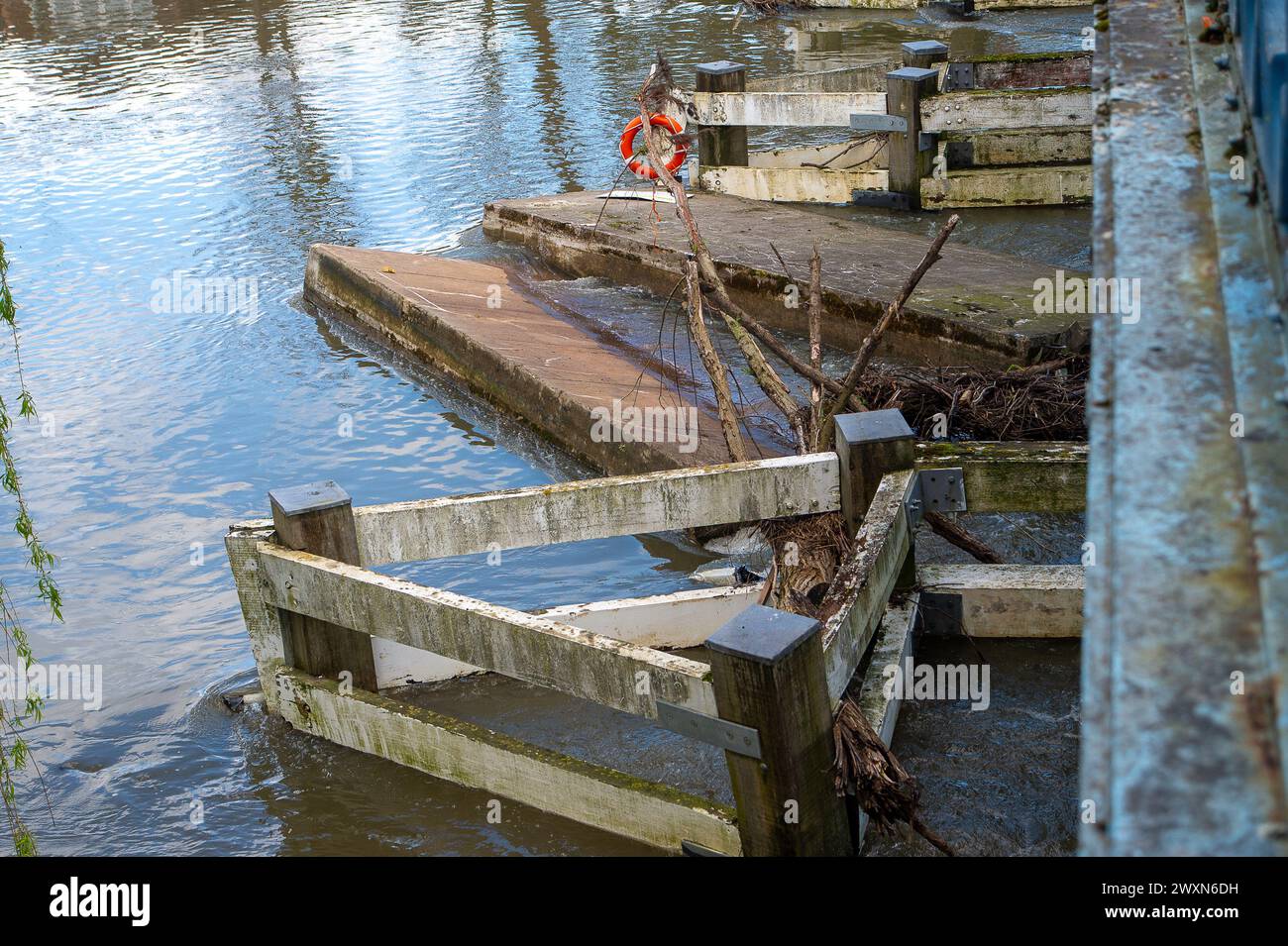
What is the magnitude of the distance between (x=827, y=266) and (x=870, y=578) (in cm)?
524

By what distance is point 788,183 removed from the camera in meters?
11.5

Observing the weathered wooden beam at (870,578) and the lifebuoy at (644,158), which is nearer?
the weathered wooden beam at (870,578)

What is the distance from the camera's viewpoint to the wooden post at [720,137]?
1126 centimetres

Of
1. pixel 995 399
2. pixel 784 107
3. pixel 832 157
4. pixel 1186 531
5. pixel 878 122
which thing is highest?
pixel 1186 531

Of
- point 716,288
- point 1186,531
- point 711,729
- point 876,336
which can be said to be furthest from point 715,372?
point 1186,531

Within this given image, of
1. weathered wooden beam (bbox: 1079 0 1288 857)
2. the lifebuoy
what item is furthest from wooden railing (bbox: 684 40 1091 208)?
weathered wooden beam (bbox: 1079 0 1288 857)

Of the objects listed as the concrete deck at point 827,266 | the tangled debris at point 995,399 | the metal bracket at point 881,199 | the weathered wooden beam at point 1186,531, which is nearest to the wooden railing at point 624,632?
the tangled debris at point 995,399

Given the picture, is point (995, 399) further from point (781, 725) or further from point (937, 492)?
point (781, 725)

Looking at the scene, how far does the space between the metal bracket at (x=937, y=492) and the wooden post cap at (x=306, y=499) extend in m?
1.99

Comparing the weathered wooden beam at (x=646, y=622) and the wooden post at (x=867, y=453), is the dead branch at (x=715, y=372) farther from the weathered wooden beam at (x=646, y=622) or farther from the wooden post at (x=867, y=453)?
the wooden post at (x=867, y=453)

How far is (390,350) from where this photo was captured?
9812 millimetres

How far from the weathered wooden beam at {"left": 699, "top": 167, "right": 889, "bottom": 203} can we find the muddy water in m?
1.43

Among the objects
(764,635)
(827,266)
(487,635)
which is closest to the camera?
(764,635)

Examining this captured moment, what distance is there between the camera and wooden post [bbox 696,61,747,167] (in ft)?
36.9
